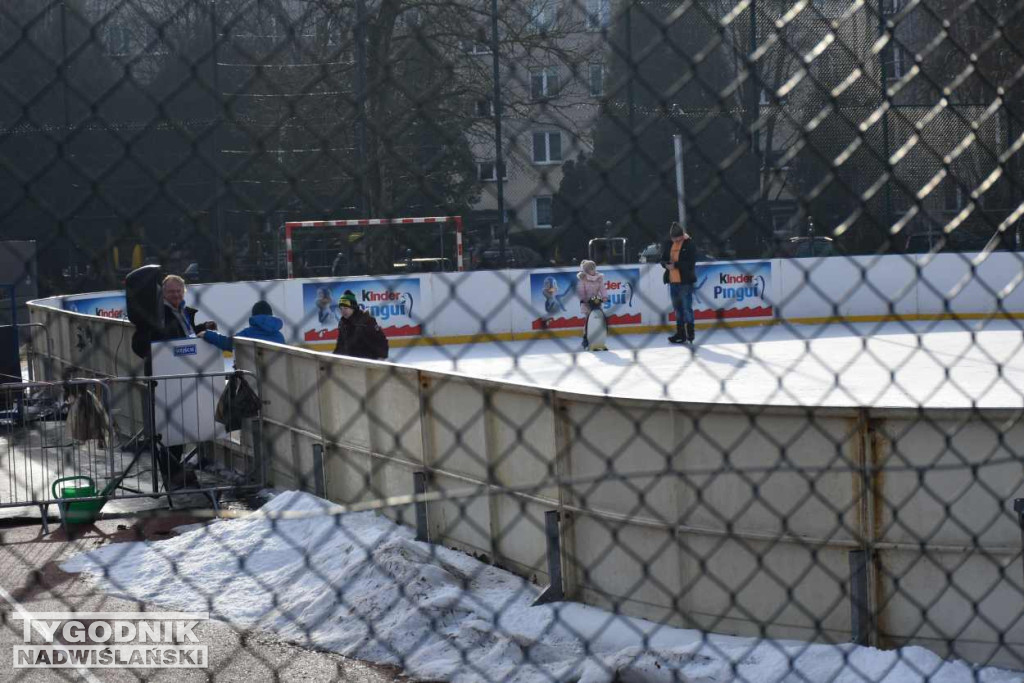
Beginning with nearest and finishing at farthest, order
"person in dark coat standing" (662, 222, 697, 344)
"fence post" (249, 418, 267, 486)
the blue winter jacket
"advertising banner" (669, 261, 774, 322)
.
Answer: the blue winter jacket
"fence post" (249, 418, 267, 486)
"person in dark coat standing" (662, 222, 697, 344)
"advertising banner" (669, 261, 774, 322)

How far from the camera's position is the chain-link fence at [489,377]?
2180mm

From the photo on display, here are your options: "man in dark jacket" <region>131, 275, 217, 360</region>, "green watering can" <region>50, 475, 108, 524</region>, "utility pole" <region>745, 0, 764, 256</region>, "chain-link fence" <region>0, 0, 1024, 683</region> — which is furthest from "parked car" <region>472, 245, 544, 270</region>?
"green watering can" <region>50, 475, 108, 524</region>

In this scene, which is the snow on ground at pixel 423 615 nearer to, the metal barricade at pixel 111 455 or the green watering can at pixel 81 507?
the green watering can at pixel 81 507

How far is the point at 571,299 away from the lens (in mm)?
16625

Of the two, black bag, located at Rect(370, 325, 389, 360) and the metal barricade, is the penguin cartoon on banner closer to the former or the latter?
black bag, located at Rect(370, 325, 389, 360)

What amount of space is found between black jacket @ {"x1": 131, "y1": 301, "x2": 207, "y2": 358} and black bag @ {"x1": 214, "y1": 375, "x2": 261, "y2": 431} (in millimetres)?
750

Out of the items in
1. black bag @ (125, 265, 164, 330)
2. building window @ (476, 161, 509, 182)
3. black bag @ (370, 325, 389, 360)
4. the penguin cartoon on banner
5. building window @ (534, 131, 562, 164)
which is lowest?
the penguin cartoon on banner

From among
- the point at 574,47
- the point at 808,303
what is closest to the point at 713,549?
the point at 574,47

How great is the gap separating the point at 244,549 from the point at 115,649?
126 centimetres

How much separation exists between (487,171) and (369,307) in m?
12.7

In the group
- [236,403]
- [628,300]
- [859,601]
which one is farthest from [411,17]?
[628,300]

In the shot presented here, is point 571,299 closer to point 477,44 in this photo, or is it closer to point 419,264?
point 419,264

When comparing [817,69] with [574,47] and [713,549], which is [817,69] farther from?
[713,549]

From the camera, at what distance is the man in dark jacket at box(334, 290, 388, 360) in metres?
9.19
